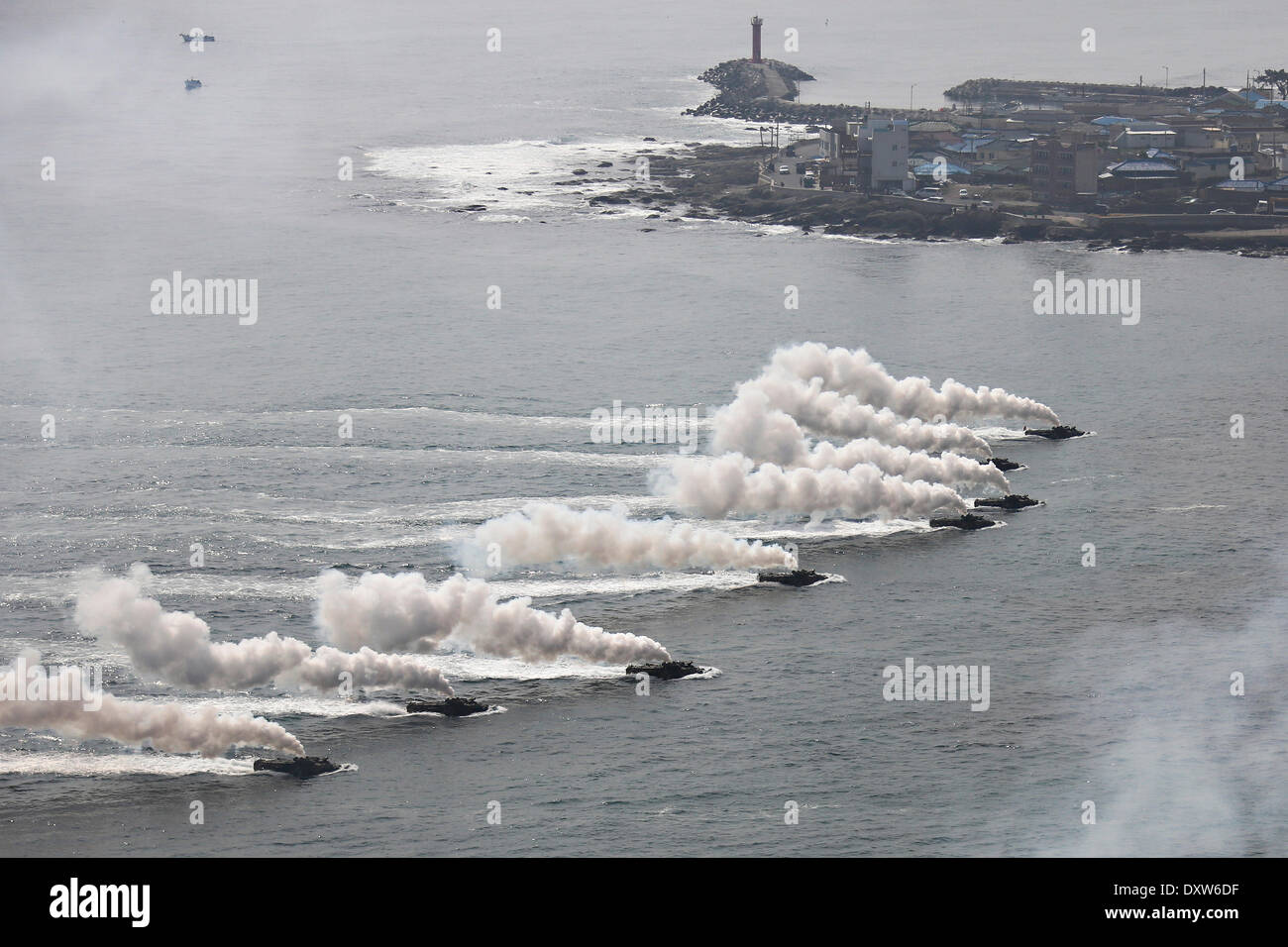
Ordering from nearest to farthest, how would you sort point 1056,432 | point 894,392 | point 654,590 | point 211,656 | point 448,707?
point 211,656, point 448,707, point 654,590, point 1056,432, point 894,392

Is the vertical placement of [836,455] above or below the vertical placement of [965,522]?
above

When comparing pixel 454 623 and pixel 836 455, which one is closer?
pixel 454 623

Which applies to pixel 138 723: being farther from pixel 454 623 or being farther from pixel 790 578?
pixel 790 578

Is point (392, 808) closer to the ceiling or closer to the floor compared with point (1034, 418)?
closer to the floor

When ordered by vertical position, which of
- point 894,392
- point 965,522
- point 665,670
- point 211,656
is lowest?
point 665,670

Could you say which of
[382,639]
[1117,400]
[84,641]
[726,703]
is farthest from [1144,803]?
[1117,400]

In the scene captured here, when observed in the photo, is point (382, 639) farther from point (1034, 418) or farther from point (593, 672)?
point (1034, 418)

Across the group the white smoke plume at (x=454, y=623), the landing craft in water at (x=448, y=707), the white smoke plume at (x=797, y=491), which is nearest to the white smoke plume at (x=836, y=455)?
the white smoke plume at (x=797, y=491)

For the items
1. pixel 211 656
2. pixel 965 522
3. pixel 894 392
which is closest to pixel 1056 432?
pixel 894 392
